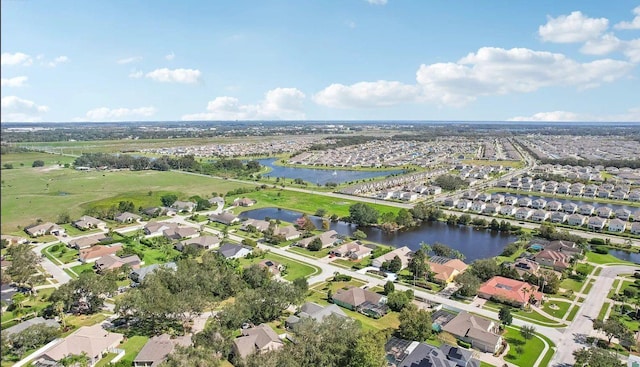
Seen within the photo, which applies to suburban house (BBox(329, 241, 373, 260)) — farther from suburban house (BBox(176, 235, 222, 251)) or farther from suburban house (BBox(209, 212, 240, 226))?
suburban house (BBox(209, 212, 240, 226))

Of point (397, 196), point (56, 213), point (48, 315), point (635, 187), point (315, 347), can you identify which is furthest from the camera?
point (635, 187)

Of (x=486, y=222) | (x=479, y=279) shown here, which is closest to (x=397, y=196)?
(x=486, y=222)

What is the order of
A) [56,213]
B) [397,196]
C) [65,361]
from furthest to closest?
1. [397,196]
2. [56,213]
3. [65,361]

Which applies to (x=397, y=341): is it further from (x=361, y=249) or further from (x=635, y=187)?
(x=635, y=187)

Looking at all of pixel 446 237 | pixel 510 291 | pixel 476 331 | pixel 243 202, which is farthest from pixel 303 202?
pixel 476 331

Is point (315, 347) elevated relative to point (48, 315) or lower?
elevated

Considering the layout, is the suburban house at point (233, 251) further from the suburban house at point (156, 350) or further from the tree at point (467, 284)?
the tree at point (467, 284)
